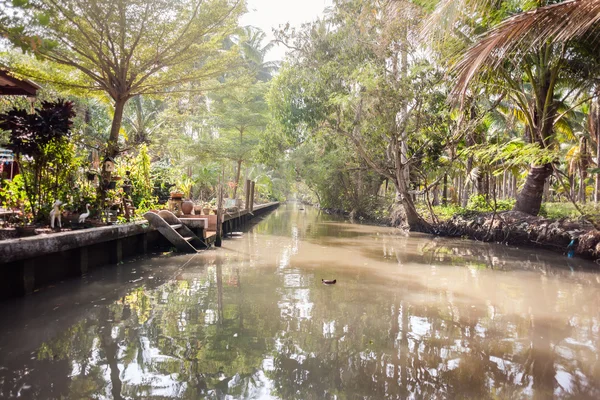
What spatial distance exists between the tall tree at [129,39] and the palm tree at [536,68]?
635cm

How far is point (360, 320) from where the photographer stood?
183 inches

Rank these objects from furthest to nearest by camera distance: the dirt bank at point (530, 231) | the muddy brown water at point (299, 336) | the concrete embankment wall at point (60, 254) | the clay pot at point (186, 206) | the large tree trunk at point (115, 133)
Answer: the clay pot at point (186, 206) → the dirt bank at point (530, 231) → the large tree trunk at point (115, 133) → the concrete embankment wall at point (60, 254) → the muddy brown water at point (299, 336)

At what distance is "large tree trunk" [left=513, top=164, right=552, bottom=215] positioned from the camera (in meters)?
12.4

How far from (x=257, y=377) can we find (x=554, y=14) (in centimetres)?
580

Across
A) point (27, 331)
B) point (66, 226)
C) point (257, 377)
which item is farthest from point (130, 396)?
point (66, 226)

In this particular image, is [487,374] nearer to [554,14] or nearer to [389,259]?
[554,14]

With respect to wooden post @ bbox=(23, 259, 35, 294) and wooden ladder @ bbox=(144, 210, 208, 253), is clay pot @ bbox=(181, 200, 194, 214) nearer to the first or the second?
wooden ladder @ bbox=(144, 210, 208, 253)

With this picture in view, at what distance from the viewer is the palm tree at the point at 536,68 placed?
5.62 m

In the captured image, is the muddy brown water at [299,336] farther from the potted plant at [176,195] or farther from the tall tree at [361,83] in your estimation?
the tall tree at [361,83]

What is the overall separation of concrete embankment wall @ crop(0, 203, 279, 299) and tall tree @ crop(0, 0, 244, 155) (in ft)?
6.44

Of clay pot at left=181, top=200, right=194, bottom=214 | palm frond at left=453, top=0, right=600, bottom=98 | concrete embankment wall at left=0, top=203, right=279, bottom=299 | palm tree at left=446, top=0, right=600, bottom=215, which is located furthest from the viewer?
clay pot at left=181, top=200, right=194, bottom=214

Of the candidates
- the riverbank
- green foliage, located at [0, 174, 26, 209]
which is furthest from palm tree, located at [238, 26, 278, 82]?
green foliage, located at [0, 174, 26, 209]

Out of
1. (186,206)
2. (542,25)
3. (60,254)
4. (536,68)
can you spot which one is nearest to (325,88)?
(536,68)

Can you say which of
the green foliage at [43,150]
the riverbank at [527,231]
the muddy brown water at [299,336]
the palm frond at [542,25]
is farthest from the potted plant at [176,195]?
the riverbank at [527,231]
